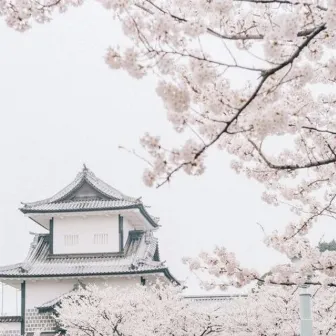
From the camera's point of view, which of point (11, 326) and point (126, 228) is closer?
point (11, 326)

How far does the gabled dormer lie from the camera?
93.7 ft

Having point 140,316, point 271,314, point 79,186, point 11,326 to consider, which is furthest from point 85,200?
point 271,314

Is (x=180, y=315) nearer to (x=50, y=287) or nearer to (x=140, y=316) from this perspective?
(x=140, y=316)

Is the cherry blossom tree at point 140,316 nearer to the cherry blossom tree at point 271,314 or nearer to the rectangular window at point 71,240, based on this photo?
the cherry blossom tree at point 271,314

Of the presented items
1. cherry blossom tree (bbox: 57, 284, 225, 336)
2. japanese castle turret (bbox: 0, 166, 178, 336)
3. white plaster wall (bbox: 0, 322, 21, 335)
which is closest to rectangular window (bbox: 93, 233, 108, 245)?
japanese castle turret (bbox: 0, 166, 178, 336)

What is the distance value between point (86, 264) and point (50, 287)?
5.32 ft

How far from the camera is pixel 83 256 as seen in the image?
2839 centimetres

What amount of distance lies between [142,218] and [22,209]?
486cm

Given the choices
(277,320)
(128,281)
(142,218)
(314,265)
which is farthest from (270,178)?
(142,218)

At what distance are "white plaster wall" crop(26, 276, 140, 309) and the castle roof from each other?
52 cm

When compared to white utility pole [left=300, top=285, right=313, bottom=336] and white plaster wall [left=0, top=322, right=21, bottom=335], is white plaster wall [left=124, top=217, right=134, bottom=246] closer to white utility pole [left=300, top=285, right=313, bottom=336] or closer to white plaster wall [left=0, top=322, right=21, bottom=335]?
white plaster wall [left=0, top=322, right=21, bottom=335]

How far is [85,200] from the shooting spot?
2933 centimetres

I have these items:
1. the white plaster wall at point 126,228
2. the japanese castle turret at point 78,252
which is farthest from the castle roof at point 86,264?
the white plaster wall at point 126,228

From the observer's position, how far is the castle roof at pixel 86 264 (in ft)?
88.3
